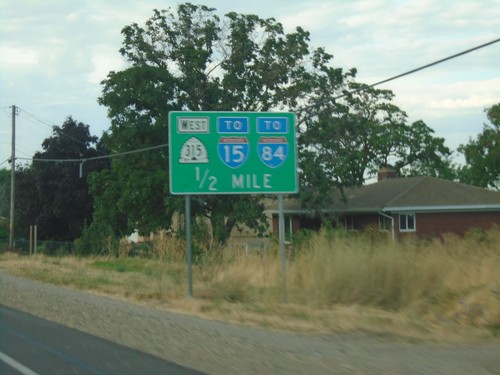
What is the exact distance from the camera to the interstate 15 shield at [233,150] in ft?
51.6

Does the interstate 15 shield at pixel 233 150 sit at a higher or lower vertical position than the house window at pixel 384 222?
higher

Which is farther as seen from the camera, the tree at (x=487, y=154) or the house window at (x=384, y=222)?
the tree at (x=487, y=154)

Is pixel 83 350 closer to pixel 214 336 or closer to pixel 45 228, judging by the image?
pixel 214 336

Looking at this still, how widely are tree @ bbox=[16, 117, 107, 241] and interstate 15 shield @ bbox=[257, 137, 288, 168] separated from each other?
115 feet

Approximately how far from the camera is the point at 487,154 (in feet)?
170

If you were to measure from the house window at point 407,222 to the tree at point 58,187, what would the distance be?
77.7 feet

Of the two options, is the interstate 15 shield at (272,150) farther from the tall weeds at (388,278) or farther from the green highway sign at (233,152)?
the tall weeds at (388,278)

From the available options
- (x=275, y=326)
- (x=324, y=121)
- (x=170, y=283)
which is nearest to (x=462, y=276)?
(x=275, y=326)

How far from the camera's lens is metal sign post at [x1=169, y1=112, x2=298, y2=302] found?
1565cm

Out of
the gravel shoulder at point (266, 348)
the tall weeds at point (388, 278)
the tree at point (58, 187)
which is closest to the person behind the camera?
the gravel shoulder at point (266, 348)

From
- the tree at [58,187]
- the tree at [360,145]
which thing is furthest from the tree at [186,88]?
the tree at [58,187]

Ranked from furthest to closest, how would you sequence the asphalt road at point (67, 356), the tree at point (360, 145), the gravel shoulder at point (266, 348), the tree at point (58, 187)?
the tree at point (58, 187) → the tree at point (360, 145) → the asphalt road at point (67, 356) → the gravel shoulder at point (266, 348)

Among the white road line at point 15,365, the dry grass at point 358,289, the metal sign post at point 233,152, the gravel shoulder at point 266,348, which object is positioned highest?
the metal sign post at point 233,152

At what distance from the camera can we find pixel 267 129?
1573cm
